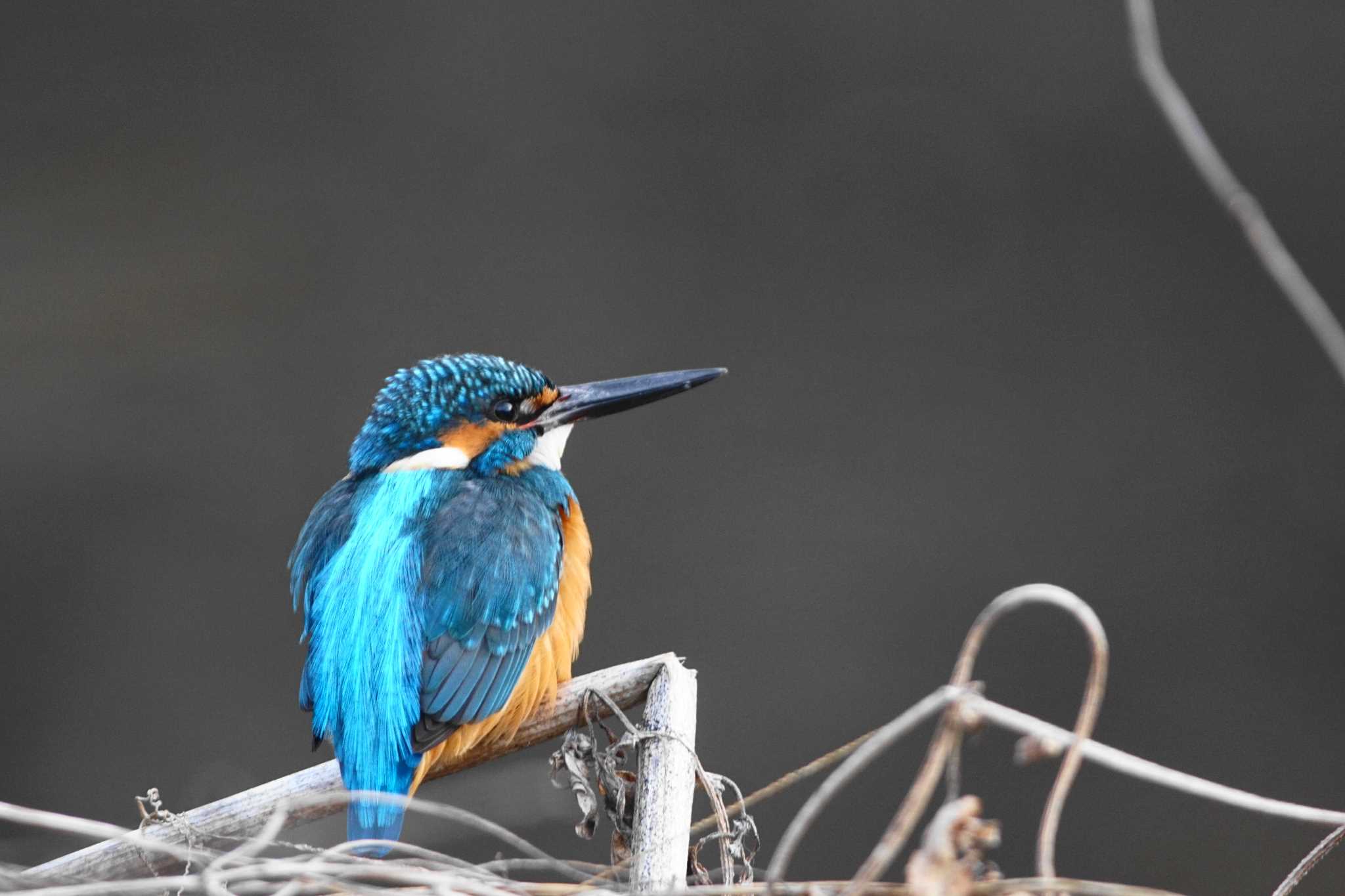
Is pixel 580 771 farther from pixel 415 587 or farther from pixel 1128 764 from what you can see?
pixel 1128 764

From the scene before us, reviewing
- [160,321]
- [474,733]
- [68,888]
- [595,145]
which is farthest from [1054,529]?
[68,888]

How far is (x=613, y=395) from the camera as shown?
82.2 inches

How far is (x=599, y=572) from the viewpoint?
120 inches

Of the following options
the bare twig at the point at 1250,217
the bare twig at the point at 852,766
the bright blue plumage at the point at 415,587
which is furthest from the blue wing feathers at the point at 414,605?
the bare twig at the point at 1250,217

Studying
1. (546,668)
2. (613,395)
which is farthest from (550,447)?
(546,668)

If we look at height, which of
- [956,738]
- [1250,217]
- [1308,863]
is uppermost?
[1250,217]

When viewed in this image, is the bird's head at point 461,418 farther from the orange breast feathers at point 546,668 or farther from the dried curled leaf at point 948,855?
the dried curled leaf at point 948,855

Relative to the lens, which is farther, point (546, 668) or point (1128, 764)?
point (546, 668)

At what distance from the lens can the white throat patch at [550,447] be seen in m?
2.05

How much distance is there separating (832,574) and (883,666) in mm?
213

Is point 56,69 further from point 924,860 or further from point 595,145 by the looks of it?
point 924,860

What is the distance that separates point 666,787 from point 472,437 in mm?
876

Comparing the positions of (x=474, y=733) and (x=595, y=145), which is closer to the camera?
(x=474, y=733)

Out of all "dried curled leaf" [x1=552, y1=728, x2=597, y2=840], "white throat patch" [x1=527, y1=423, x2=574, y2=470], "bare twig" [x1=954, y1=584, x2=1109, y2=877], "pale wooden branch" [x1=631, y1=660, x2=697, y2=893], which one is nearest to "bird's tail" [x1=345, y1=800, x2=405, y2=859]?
"dried curled leaf" [x1=552, y1=728, x2=597, y2=840]
